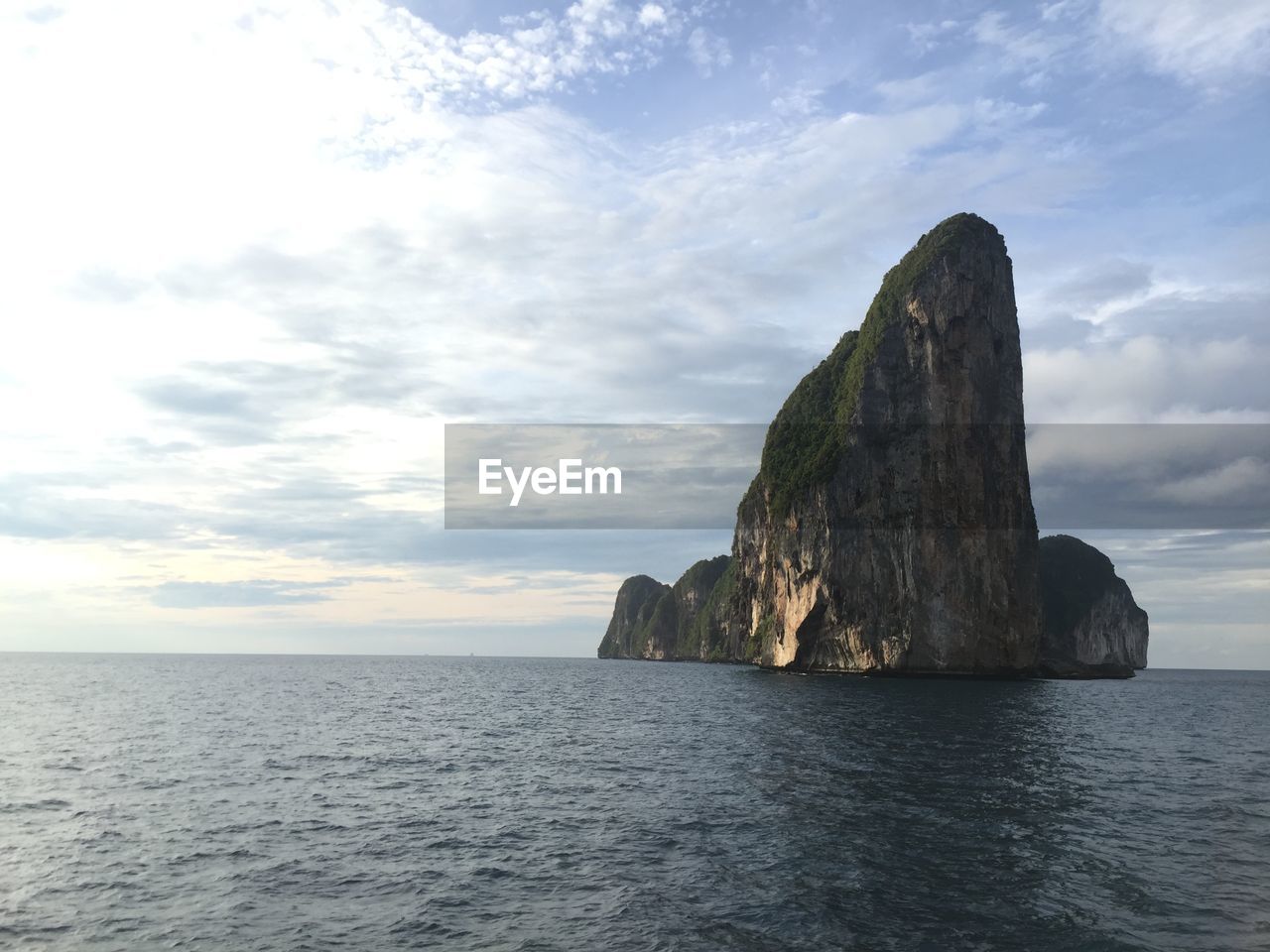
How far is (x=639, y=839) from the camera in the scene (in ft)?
87.0

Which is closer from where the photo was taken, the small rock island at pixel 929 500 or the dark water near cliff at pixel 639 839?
the dark water near cliff at pixel 639 839

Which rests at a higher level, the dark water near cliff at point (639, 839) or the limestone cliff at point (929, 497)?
the limestone cliff at point (929, 497)

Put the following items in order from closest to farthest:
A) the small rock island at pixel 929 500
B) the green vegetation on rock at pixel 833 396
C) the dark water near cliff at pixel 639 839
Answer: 1. the dark water near cliff at pixel 639 839
2. the small rock island at pixel 929 500
3. the green vegetation on rock at pixel 833 396

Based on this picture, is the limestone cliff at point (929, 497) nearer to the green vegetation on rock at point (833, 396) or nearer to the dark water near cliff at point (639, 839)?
the green vegetation on rock at point (833, 396)

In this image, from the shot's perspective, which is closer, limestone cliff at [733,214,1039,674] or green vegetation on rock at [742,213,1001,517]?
limestone cliff at [733,214,1039,674]

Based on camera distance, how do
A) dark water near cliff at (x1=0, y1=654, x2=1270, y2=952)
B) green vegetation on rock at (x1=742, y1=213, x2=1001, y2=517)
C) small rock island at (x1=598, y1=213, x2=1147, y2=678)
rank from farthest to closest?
1. green vegetation on rock at (x1=742, y1=213, x2=1001, y2=517)
2. small rock island at (x1=598, y1=213, x2=1147, y2=678)
3. dark water near cliff at (x1=0, y1=654, x2=1270, y2=952)

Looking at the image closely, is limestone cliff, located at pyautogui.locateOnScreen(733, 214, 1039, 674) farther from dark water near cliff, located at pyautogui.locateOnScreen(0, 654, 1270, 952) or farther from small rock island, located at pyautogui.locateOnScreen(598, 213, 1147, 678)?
dark water near cliff, located at pyautogui.locateOnScreen(0, 654, 1270, 952)

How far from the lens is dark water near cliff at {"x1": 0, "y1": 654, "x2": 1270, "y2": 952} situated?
19.0 metres

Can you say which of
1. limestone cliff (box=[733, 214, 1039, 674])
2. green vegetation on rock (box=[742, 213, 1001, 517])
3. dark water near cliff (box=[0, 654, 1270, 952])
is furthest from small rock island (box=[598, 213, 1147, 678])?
dark water near cliff (box=[0, 654, 1270, 952])

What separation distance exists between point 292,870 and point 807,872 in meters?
14.1

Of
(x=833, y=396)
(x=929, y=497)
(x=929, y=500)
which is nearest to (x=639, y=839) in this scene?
(x=929, y=500)

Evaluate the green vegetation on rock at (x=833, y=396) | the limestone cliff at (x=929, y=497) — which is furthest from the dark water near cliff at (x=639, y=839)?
the green vegetation on rock at (x=833, y=396)

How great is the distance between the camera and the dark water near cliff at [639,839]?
19.0 m

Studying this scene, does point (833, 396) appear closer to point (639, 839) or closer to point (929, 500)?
point (929, 500)
